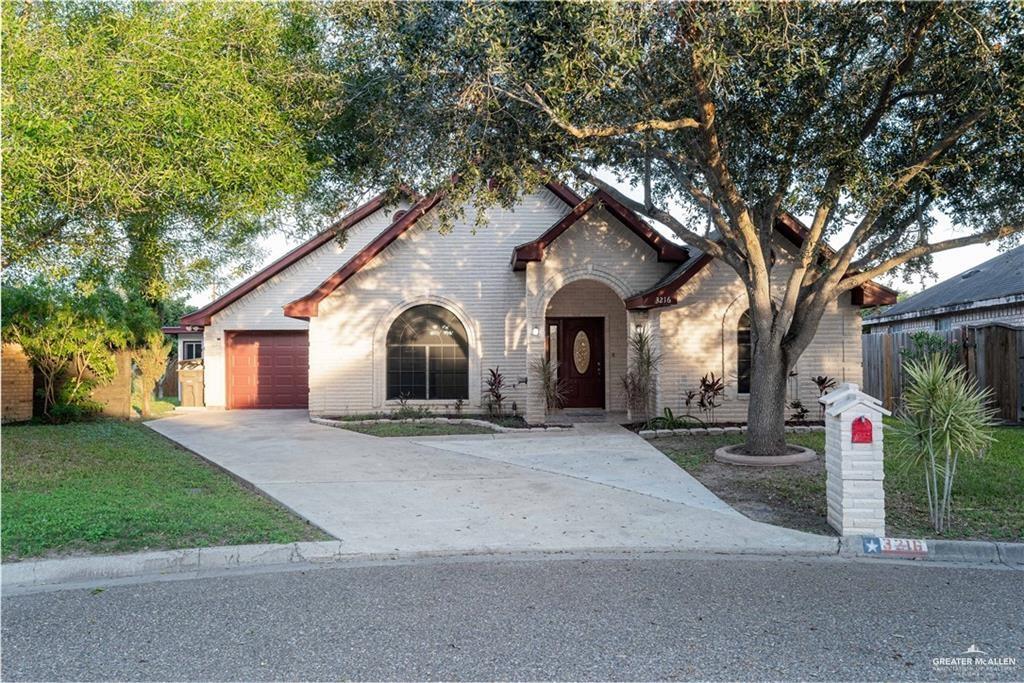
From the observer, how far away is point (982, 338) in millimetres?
14453

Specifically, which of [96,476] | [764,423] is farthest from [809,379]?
[96,476]

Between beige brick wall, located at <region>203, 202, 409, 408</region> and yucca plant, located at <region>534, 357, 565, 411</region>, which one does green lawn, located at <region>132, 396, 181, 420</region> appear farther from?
yucca plant, located at <region>534, 357, 565, 411</region>

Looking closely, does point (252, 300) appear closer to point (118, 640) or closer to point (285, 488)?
point (285, 488)

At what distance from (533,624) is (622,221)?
40.1ft

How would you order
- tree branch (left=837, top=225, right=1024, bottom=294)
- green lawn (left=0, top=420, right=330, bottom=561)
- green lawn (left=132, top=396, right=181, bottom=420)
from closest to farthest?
1. green lawn (left=0, top=420, right=330, bottom=561)
2. tree branch (left=837, top=225, right=1024, bottom=294)
3. green lawn (left=132, top=396, right=181, bottom=420)

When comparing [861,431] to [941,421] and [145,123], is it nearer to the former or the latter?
[941,421]

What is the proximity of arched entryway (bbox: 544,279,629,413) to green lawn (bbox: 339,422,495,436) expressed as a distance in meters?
3.71

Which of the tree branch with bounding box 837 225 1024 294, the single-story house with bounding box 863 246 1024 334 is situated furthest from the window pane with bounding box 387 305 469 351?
the single-story house with bounding box 863 246 1024 334

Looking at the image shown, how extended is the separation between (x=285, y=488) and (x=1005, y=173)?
11025 millimetres

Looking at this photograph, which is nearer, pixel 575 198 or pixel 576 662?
pixel 576 662

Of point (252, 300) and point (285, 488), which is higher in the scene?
point (252, 300)

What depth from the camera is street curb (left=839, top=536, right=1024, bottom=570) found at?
5918 millimetres

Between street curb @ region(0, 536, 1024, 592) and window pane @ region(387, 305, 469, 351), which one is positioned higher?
window pane @ region(387, 305, 469, 351)

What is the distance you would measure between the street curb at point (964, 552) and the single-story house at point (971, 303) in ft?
36.6
